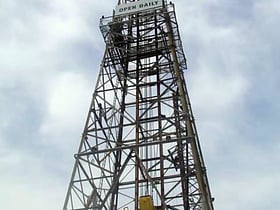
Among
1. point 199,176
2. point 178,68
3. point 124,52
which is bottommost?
point 199,176

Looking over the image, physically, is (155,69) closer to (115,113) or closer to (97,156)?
(115,113)

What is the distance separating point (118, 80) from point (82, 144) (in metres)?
5.18

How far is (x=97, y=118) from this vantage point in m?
19.6

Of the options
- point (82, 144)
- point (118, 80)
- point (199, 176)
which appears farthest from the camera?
point (118, 80)

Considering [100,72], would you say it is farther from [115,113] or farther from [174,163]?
[174,163]

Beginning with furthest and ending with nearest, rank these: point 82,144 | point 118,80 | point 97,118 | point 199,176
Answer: point 118,80 < point 97,118 < point 82,144 < point 199,176

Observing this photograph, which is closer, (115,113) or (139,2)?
(115,113)

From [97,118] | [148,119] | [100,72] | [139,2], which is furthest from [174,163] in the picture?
[139,2]

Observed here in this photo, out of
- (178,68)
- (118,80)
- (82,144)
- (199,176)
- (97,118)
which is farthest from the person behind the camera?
(118,80)

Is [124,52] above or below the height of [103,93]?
above

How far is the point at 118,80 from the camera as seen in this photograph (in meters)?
22.5

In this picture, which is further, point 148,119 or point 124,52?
point 124,52

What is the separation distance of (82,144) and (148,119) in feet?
14.2

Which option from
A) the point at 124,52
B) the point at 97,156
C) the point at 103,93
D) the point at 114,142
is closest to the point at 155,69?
the point at 124,52
